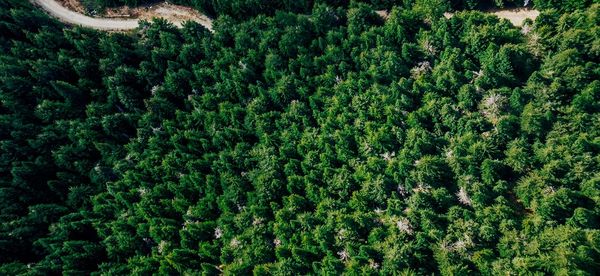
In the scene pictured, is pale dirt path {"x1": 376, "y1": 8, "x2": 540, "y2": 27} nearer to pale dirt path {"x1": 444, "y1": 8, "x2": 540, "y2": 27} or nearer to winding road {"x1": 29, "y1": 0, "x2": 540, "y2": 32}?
pale dirt path {"x1": 444, "y1": 8, "x2": 540, "y2": 27}

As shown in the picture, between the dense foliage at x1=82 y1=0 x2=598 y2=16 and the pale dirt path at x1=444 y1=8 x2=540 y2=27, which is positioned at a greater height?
the dense foliage at x1=82 y1=0 x2=598 y2=16

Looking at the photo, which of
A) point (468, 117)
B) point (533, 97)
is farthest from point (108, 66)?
point (533, 97)

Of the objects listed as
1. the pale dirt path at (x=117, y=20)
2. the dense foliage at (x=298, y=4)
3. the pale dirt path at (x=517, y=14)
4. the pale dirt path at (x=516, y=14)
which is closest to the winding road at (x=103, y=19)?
the pale dirt path at (x=117, y=20)

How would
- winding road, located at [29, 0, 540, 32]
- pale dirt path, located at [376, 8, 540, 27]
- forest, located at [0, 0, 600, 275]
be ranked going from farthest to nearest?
winding road, located at [29, 0, 540, 32], pale dirt path, located at [376, 8, 540, 27], forest, located at [0, 0, 600, 275]

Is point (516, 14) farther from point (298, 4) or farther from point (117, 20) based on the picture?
point (117, 20)

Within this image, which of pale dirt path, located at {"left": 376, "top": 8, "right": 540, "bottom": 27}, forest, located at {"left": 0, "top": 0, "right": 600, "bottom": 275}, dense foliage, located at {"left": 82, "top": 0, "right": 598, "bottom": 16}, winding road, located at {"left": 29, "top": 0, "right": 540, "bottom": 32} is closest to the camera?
forest, located at {"left": 0, "top": 0, "right": 600, "bottom": 275}

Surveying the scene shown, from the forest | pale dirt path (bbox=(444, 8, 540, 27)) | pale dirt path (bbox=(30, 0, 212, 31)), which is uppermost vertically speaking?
pale dirt path (bbox=(30, 0, 212, 31))

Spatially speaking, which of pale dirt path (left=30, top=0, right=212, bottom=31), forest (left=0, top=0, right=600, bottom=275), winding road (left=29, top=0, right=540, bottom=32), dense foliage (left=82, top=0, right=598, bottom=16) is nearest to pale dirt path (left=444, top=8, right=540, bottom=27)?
dense foliage (left=82, top=0, right=598, bottom=16)
